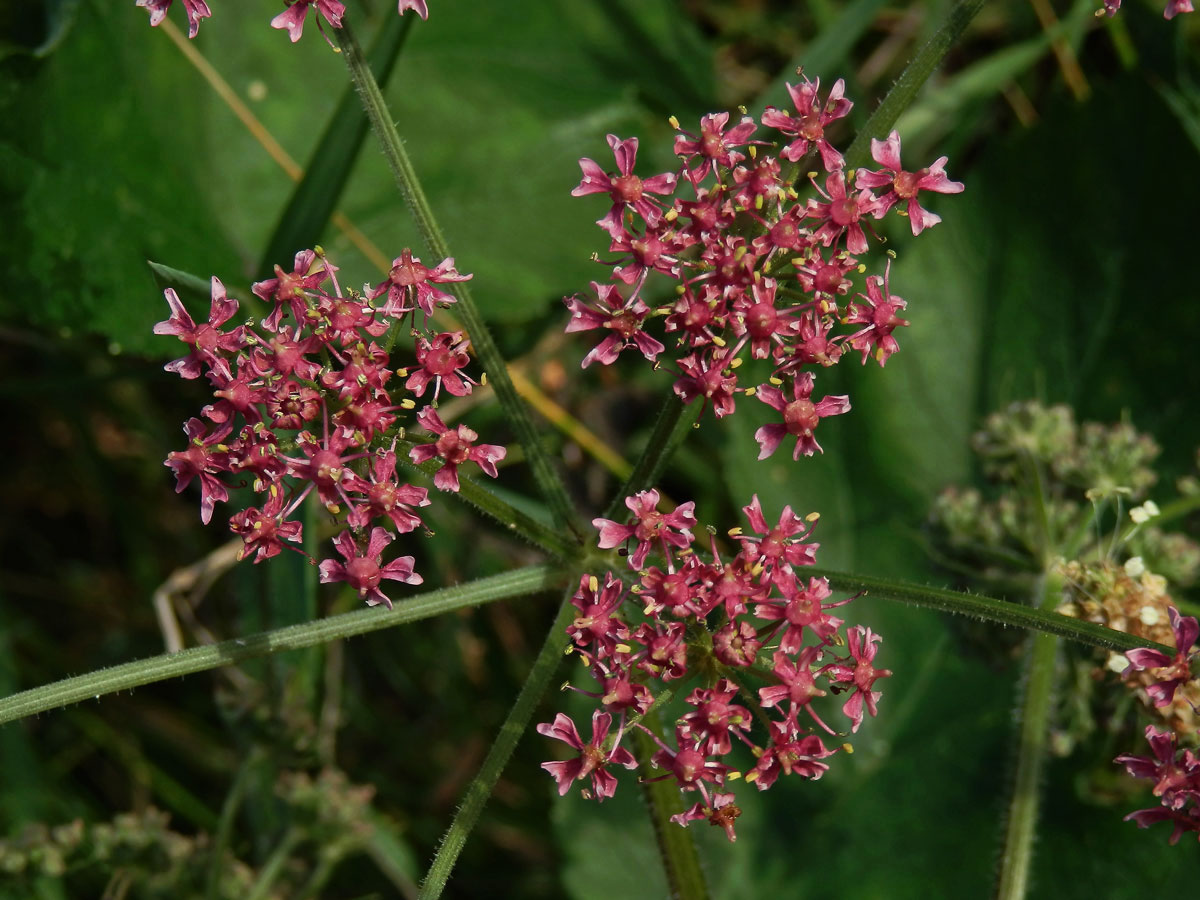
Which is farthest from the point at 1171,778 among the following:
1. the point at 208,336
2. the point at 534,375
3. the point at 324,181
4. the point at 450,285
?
the point at 534,375

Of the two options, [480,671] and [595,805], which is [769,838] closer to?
[595,805]

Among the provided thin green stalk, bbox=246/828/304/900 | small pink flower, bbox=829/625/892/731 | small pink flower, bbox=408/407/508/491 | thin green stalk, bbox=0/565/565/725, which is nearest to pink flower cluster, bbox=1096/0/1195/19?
small pink flower, bbox=829/625/892/731

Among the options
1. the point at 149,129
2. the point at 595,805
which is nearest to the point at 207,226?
the point at 149,129

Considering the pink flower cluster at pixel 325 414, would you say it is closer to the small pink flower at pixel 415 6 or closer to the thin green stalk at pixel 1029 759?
the small pink flower at pixel 415 6

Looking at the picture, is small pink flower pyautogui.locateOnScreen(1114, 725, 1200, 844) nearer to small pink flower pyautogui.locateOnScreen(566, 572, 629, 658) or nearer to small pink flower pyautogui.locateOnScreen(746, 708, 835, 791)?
small pink flower pyautogui.locateOnScreen(746, 708, 835, 791)

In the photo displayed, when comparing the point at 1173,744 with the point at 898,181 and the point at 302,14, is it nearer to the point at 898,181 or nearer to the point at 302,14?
the point at 898,181

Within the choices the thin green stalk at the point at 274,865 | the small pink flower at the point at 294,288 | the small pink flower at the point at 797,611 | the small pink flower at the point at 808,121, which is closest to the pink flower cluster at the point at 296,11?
the small pink flower at the point at 294,288
